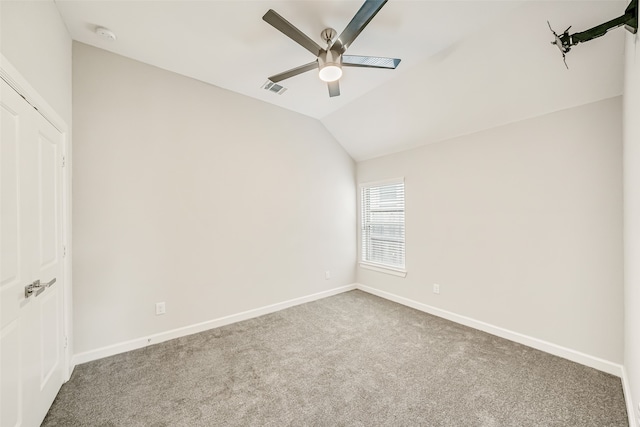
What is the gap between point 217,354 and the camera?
2.55m

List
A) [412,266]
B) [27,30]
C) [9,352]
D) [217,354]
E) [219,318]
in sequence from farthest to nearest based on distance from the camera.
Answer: [412,266] < [219,318] < [217,354] < [27,30] < [9,352]

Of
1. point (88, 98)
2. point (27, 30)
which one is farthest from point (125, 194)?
point (27, 30)

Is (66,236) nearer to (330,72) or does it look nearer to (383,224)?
(330,72)

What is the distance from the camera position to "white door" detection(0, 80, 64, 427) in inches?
51.3

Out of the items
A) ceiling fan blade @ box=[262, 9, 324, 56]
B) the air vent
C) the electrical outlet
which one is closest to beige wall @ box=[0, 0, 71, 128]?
ceiling fan blade @ box=[262, 9, 324, 56]

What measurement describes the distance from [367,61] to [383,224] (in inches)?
106

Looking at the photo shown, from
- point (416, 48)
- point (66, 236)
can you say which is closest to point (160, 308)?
point (66, 236)

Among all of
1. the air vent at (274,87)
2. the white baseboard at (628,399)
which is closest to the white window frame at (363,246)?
the air vent at (274,87)

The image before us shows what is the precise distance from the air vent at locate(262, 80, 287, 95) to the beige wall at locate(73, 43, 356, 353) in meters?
0.38

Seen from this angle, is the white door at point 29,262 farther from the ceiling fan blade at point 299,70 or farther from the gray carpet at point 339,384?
the ceiling fan blade at point 299,70

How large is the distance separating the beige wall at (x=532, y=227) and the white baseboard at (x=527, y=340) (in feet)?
0.15

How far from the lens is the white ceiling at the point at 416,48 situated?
6.42 ft

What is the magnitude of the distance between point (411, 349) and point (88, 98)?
3966mm

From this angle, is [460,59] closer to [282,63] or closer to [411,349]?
[282,63]
